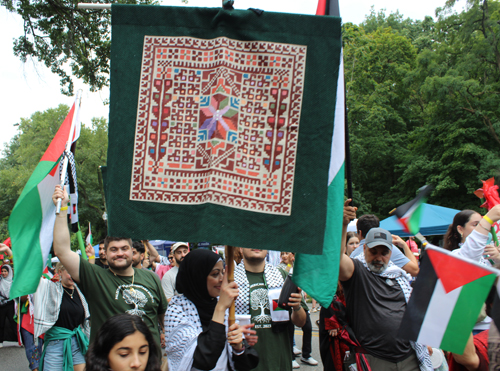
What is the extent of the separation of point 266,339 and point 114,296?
138 centimetres

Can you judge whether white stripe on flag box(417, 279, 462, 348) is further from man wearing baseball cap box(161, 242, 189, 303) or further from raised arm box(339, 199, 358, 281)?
man wearing baseball cap box(161, 242, 189, 303)

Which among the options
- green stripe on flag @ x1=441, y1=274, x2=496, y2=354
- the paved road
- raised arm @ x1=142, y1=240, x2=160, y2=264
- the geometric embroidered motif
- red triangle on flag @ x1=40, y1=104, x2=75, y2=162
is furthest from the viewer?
raised arm @ x1=142, y1=240, x2=160, y2=264

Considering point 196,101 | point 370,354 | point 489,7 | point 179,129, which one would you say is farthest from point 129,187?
point 489,7

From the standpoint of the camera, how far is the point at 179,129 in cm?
280

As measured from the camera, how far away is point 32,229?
3834mm

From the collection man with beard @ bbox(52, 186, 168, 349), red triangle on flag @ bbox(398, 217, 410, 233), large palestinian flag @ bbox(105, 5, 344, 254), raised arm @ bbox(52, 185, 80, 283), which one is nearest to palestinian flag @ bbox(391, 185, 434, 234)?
red triangle on flag @ bbox(398, 217, 410, 233)

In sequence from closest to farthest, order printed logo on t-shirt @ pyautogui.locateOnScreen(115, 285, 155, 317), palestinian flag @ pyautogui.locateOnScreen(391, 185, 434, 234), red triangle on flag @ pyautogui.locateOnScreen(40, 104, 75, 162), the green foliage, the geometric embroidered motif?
the geometric embroidered motif → printed logo on t-shirt @ pyautogui.locateOnScreen(115, 285, 155, 317) → red triangle on flag @ pyautogui.locateOnScreen(40, 104, 75, 162) → palestinian flag @ pyautogui.locateOnScreen(391, 185, 434, 234) → the green foliage

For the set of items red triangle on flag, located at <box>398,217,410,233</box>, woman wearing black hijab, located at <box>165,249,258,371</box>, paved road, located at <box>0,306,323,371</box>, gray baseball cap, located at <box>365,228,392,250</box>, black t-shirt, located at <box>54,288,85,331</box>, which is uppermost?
red triangle on flag, located at <box>398,217,410,233</box>

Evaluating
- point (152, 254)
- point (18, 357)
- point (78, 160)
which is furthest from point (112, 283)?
point (78, 160)

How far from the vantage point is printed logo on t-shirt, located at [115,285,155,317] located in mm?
3996

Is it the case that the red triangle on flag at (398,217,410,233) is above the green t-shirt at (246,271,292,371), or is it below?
above

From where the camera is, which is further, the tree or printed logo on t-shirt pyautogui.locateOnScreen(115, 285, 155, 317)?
the tree

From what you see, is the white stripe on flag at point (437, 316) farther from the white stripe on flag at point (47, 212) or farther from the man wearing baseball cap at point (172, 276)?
the man wearing baseball cap at point (172, 276)

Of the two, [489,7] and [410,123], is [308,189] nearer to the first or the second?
[489,7]
